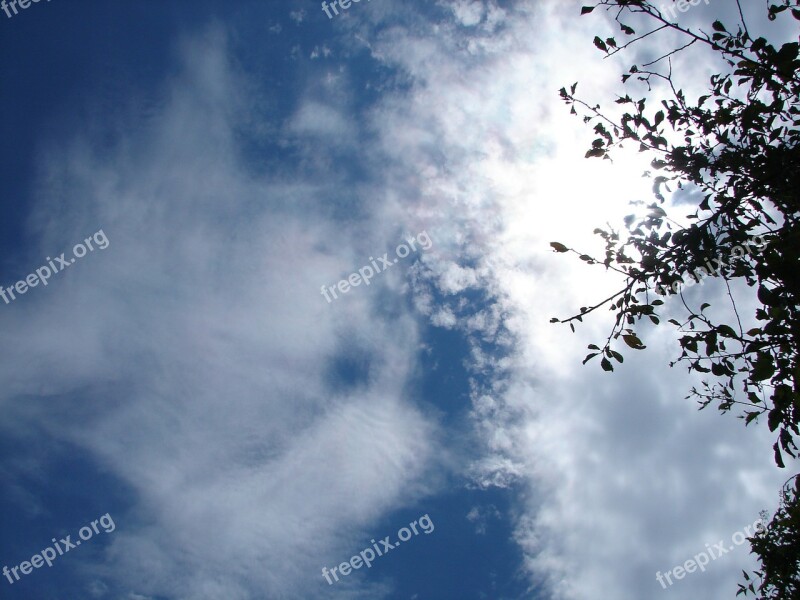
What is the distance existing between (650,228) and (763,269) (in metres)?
2.95

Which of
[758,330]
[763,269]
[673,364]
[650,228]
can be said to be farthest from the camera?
[650,228]

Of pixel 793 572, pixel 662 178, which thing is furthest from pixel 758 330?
pixel 793 572

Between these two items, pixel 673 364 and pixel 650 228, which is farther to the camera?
pixel 650 228

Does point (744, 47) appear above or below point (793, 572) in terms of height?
above

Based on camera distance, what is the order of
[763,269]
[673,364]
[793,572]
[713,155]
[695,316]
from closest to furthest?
[763,269]
[695,316]
[673,364]
[713,155]
[793,572]

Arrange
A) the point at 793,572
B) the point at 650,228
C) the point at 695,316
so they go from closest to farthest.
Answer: the point at 695,316, the point at 650,228, the point at 793,572

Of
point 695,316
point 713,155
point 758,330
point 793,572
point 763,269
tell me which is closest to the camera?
point 763,269

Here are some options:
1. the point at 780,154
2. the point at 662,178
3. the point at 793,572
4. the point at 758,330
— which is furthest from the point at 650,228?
the point at 793,572

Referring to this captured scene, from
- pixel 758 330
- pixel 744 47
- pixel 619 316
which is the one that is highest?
pixel 744 47

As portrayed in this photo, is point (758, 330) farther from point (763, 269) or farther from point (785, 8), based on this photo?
point (785, 8)

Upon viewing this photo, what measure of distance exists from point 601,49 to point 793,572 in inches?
439

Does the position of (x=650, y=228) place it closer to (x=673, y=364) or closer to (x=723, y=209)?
(x=723, y=209)

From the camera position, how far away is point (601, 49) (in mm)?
5531

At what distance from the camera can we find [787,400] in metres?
3.20
